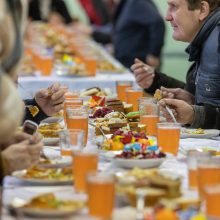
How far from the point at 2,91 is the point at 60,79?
400 cm

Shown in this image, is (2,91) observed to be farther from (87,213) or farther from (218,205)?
(218,205)

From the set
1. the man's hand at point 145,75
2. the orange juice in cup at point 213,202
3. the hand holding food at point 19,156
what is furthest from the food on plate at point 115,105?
the orange juice in cup at point 213,202

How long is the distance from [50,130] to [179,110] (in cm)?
64

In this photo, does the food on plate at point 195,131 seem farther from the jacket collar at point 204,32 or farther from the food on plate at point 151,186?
the food on plate at point 151,186

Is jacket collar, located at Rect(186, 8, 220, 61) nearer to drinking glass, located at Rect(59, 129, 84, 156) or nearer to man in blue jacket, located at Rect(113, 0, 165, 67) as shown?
drinking glass, located at Rect(59, 129, 84, 156)

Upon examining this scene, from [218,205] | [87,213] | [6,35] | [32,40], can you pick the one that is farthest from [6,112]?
[32,40]

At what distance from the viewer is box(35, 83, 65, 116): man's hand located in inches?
156

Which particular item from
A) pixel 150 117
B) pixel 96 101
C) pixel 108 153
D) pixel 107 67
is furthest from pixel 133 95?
pixel 107 67

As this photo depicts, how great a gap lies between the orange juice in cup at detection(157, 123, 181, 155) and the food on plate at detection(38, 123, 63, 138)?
1.56ft

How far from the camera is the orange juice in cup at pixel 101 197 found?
2230 mm

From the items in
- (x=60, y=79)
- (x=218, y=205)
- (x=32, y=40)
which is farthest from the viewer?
(x=32, y=40)

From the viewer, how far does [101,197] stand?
7.31ft

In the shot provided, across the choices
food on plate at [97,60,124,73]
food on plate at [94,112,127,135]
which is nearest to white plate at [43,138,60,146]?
food on plate at [94,112,127,135]

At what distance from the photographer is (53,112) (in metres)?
3.99
